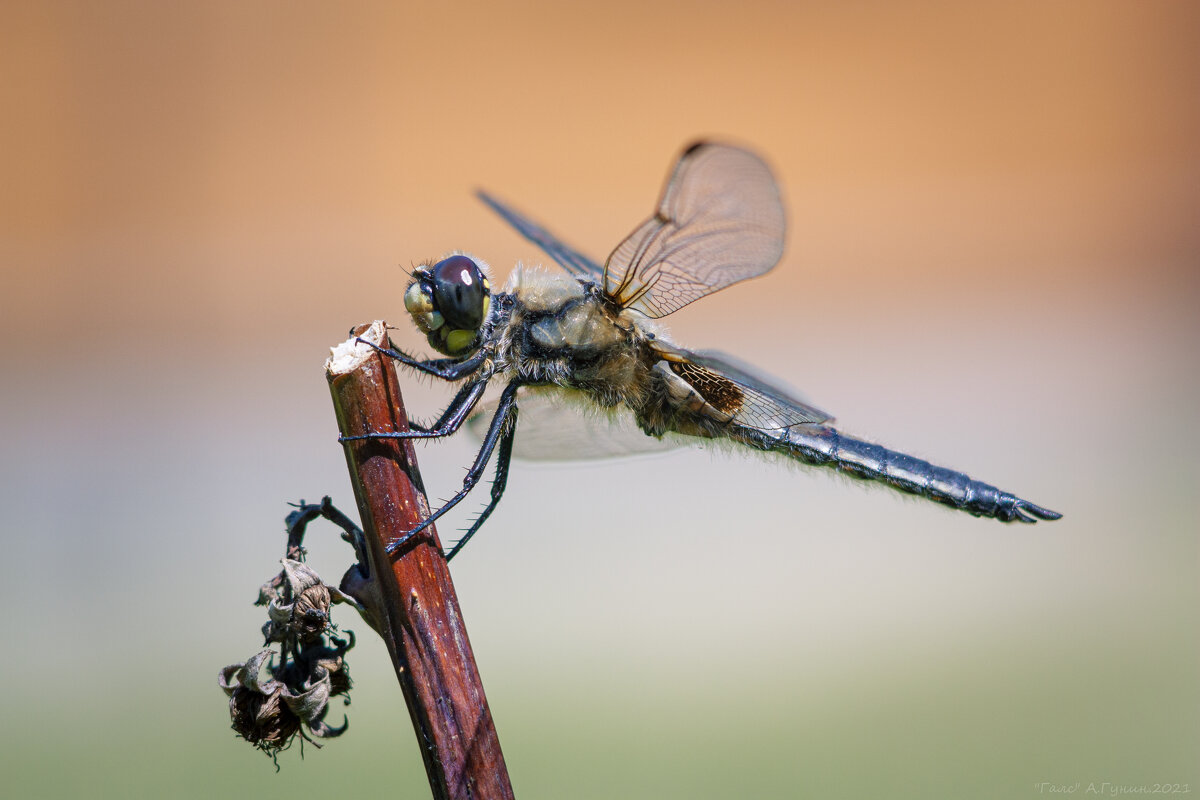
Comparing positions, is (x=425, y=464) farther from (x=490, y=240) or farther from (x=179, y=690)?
(x=490, y=240)

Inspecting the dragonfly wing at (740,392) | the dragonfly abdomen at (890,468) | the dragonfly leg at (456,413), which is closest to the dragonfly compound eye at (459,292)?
the dragonfly leg at (456,413)

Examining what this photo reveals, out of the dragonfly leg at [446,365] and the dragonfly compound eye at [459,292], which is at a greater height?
the dragonfly compound eye at [459,292]

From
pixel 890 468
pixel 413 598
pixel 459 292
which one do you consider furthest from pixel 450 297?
pixel 890 468

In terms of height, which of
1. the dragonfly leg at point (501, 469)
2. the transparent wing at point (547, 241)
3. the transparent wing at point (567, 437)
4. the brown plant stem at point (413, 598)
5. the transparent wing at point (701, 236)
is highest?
the transparent wing at point (547, 241)

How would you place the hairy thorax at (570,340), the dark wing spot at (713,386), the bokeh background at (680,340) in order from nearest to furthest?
1. the hairy thorax at (570,340)
2. the dark wing spot at (713,386)
3. the bokeh background at (680,340)

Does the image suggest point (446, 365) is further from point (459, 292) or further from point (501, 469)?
point (501, 469)

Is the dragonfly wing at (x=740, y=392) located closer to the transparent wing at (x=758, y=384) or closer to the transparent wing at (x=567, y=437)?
the transparent wing at (x=758, y=384)

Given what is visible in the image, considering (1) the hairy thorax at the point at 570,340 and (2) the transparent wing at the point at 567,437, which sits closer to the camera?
(1) the hairy thorax at the point at 570,340

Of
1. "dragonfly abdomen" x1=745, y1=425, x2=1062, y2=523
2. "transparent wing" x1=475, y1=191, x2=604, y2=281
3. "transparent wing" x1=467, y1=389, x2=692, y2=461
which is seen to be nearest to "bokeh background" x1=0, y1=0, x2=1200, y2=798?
"dragonfly abdomen" x1=745, y1=425, x2=1062, y2=523

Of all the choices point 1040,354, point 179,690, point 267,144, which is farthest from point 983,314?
point 179,690
